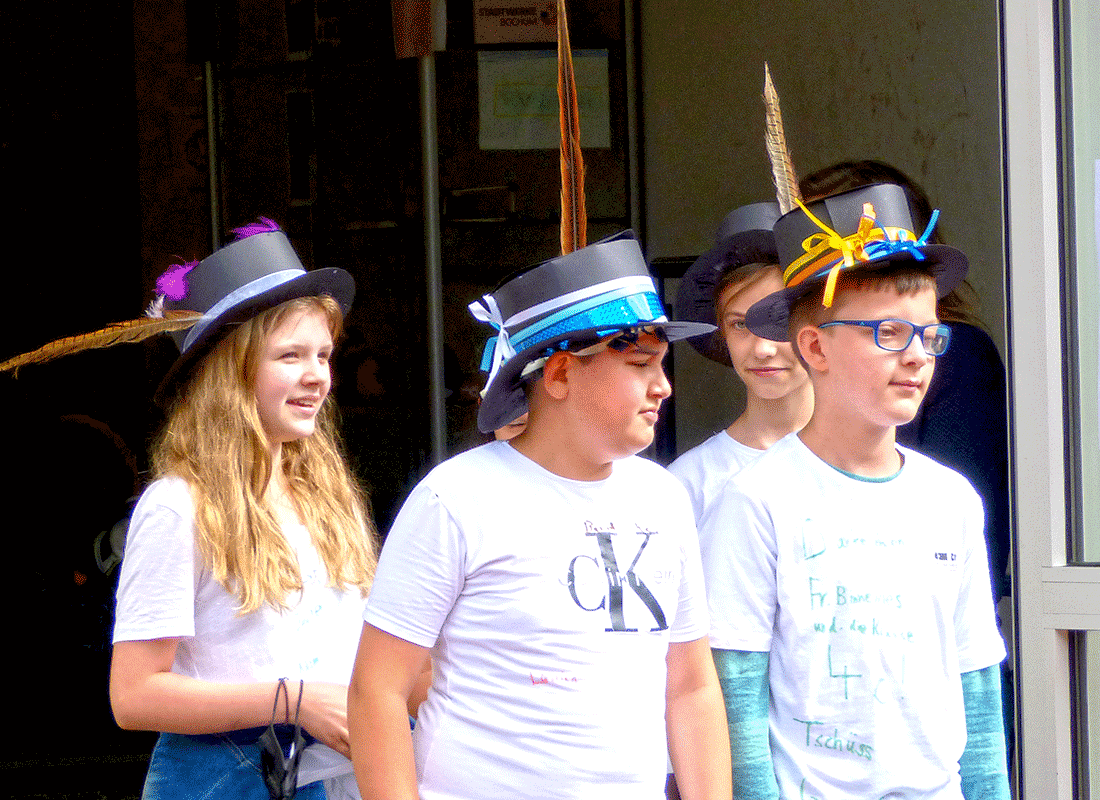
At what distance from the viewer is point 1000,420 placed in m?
2.59

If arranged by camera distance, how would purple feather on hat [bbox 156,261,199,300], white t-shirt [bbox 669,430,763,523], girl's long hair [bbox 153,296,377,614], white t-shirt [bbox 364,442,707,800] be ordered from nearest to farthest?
white t-shirt [bbox 364,442,707,800] < girl's long hair [bbox 153,296,377,614] < purple feather on hat [bbox 156,261,199,300] < white t-shirt [bbox 669,430,763,523]

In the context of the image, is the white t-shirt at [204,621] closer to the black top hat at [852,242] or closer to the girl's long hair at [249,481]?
the girl's long hair at [249,481]

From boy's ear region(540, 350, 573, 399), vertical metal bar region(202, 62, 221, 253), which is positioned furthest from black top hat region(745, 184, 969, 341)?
vertical metal bar region(202, 62, 221, 253)

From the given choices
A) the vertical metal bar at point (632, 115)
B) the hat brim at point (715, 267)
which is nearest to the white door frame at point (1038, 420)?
the hat brim at point (715, 267)

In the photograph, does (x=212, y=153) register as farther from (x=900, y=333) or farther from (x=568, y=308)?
(x=900, y=333)

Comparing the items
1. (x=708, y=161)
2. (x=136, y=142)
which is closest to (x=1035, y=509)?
(x=708, y=161)

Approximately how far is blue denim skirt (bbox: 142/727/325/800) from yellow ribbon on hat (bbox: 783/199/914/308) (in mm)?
1149

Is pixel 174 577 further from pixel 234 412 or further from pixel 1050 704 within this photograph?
pixel 1050 704

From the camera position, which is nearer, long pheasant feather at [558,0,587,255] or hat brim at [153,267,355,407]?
long pheasant feather at [558,0,587,255]

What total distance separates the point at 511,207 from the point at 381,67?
0.69 m

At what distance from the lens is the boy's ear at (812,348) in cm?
203

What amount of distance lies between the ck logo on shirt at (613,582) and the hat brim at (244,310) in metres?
0.81

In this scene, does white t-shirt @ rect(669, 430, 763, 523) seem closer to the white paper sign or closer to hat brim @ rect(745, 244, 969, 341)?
hat brim @ rect(745, 244, 969, 341)

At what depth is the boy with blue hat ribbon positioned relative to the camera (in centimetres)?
168
